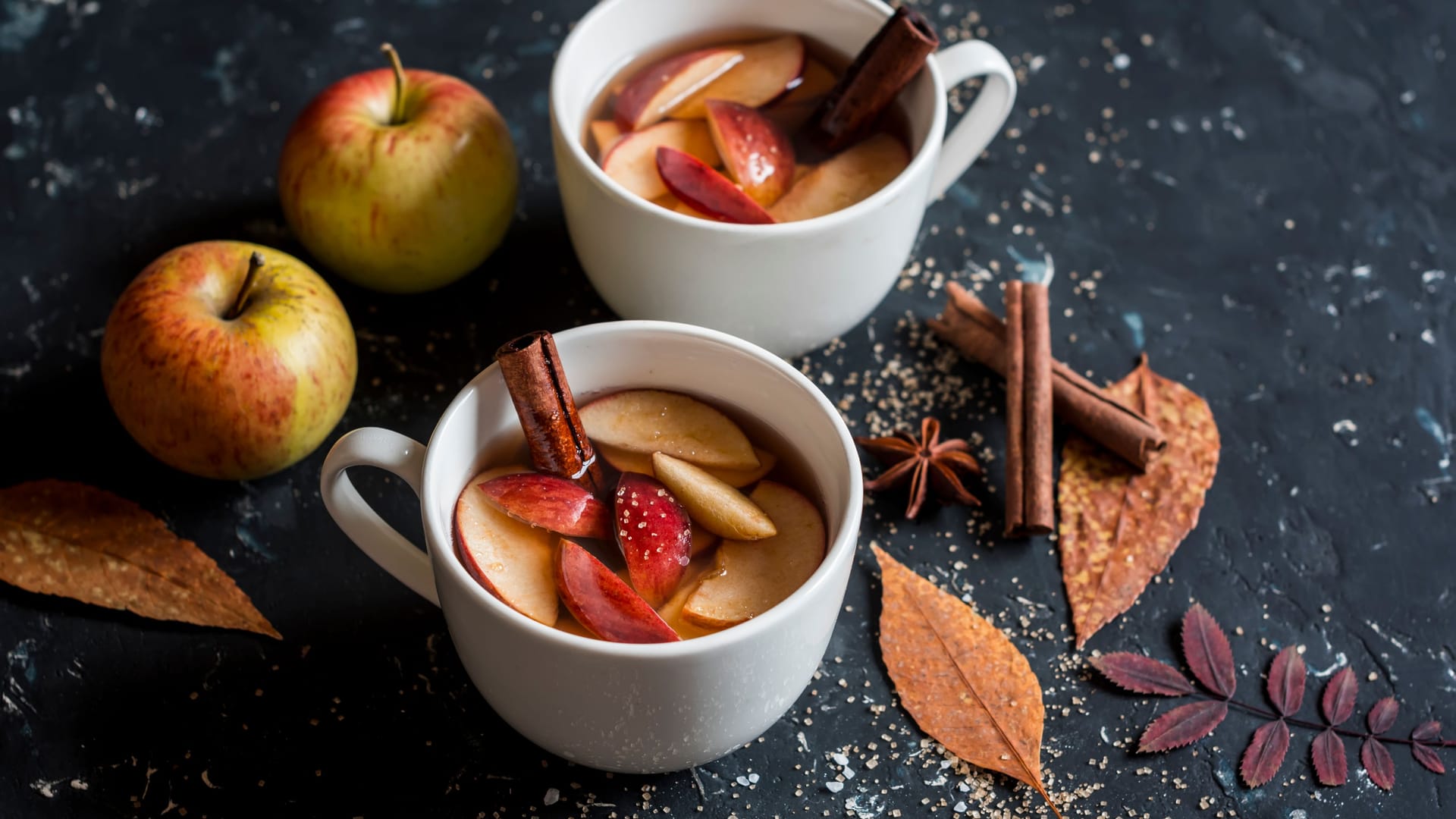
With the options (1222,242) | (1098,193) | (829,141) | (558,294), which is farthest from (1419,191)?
(558,294)

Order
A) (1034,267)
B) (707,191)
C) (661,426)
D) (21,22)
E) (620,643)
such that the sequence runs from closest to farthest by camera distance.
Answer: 1. (620,643)
2. (661,426)
3. (707,191)
4. (1034,267)
5. (21,22)

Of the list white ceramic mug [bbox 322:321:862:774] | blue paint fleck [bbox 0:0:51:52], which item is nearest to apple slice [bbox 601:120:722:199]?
white ceramic mug [bbox 322:321:862:774]

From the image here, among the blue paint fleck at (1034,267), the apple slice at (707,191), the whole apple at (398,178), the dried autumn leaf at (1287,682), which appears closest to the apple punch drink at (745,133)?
the apple slice at (707,191)

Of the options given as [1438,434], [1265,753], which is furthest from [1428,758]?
[1438,434]

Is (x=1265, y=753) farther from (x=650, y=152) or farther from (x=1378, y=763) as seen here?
(x=650, y=152)

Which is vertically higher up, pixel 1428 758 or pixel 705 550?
pixel 705 550

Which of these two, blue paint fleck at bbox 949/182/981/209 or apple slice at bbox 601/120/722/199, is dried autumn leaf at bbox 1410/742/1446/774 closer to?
blue paint fleck at bbox 949/182/981/209

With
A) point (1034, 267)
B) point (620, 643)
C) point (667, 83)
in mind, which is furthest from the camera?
point (1034, 267)
